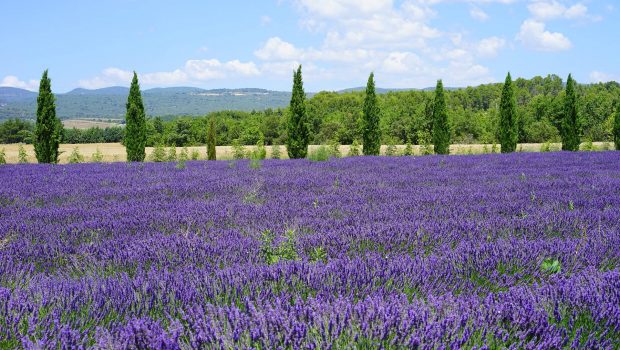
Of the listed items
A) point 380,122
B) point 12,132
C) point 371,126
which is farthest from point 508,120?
point 12,132

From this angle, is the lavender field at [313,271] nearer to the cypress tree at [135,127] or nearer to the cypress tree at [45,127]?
the cypress tree at [45,127]

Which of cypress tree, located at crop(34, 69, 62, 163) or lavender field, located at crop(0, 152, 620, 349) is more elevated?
cypress tree, located at crop(34, 69, 62, 163)

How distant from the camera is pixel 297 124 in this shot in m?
23.2

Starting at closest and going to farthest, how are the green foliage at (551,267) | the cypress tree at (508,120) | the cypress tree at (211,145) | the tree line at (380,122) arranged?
the green foliage at (551,267)
the tree line at (380,122)
the cypress tree at (211,145)
the cypress tree at (508,120)

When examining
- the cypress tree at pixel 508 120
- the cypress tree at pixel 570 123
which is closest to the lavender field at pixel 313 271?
the cypress tree at pixel 508 120

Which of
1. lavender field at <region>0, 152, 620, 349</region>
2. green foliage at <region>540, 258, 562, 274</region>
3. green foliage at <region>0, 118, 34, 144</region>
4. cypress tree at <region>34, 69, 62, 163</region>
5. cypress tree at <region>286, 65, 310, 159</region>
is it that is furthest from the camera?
green foliage at <region>0, 118, 34, 144</region>

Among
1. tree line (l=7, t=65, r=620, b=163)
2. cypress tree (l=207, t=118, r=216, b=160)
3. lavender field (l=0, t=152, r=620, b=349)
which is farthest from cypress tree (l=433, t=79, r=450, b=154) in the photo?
lavender field (l=0, t=152, r=620, b=349)

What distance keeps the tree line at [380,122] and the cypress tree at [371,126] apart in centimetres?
5

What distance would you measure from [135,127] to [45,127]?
3.74 meters

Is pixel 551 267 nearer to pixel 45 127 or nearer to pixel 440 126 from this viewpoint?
pixel 45 127

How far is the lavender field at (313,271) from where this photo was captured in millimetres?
1466

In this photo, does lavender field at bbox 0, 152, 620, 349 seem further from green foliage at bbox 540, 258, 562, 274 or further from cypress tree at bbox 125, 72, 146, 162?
cypress tree at bbox 125, 72, 146, 162

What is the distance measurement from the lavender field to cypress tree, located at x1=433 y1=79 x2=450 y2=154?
20.8 metres

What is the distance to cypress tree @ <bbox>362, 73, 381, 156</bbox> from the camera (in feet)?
83.0
